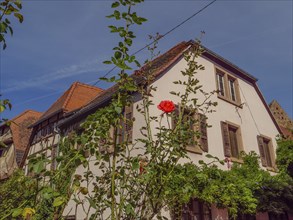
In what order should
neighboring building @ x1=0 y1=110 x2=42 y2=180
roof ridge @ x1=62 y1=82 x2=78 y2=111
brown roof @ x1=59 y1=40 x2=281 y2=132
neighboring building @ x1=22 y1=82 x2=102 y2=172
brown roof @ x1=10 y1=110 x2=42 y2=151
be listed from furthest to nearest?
brown roof @ x1=10 y1=110 x2=42 y2=151
neighboring building @ x1=0 y1=110 x2=42 y2=180
roof ridge @ x1=62 y1=82 x2=78 y2=111
neighboring building @ x1=22 y1=82 x2=102 y2=172
brown roof @ x1=59 y1=40 x2=281 y2=132

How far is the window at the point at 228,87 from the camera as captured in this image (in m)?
12.2

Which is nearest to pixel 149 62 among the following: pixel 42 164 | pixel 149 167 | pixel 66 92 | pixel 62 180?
pixel 149 167

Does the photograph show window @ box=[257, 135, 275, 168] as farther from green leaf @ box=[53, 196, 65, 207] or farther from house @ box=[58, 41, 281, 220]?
green leaf @ box=[53, 196, 65, 207]

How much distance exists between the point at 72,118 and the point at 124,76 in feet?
34.3

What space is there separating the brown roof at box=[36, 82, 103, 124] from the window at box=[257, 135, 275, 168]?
29.5ft

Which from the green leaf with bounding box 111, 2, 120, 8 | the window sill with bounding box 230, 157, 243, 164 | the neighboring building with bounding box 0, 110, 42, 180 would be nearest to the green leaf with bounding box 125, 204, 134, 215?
the green leaf with bounding box 111, 2, 120, 8

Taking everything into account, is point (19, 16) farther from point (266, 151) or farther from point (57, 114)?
point (57, 114)

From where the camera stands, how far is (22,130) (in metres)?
21.1

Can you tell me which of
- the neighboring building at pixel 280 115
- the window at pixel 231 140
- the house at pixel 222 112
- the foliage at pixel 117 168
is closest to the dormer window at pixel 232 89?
the house at pixel 222 112

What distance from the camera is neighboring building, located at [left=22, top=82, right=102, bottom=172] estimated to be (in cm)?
1435

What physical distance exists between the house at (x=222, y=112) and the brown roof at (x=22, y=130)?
829 centimetres

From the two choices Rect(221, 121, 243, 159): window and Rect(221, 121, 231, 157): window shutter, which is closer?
Rect(221, 121, 231, 157): window shutter

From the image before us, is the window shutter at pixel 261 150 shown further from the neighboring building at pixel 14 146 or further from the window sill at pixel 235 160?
the neighboring building at pixel 14 146

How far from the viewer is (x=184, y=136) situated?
2756mm
